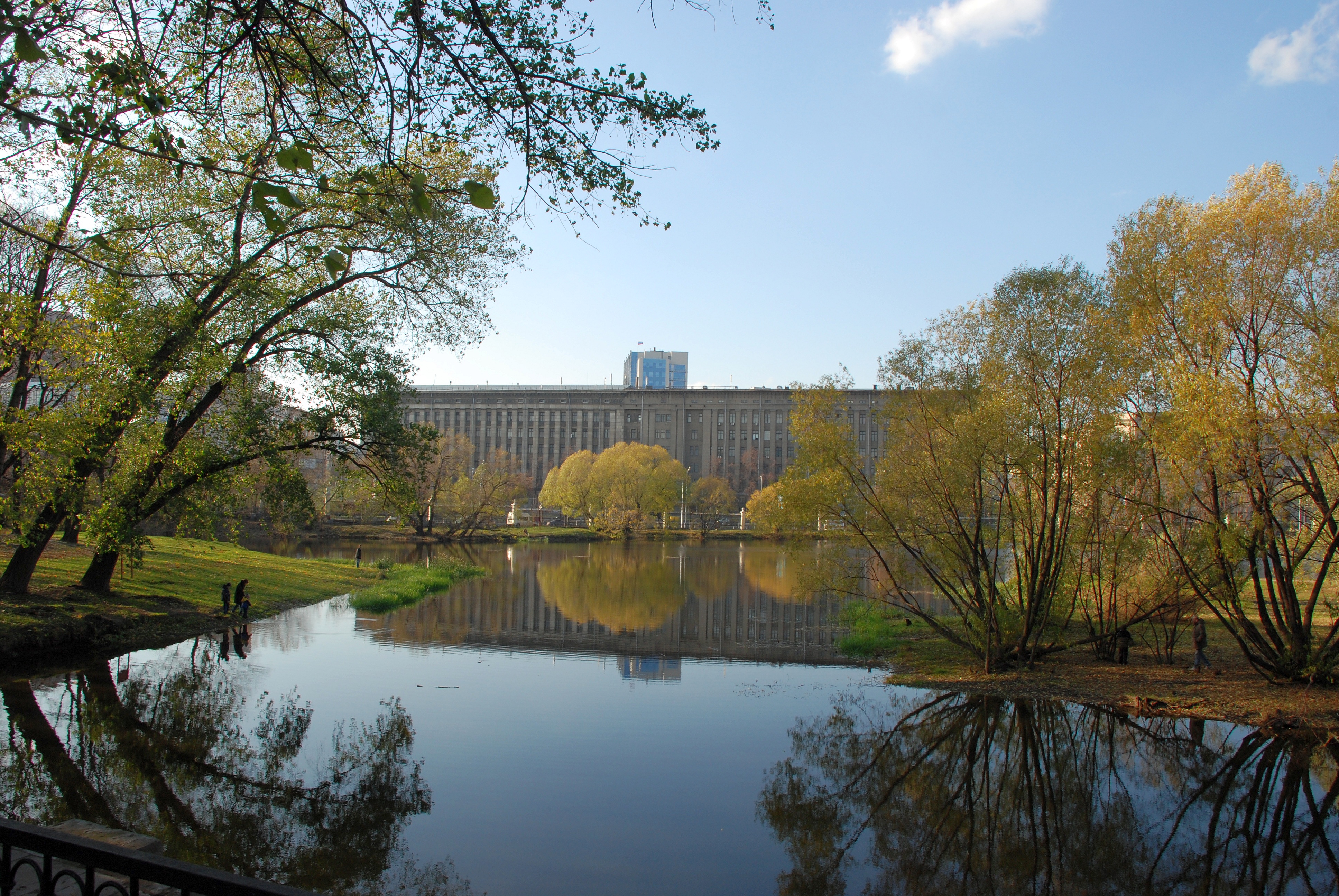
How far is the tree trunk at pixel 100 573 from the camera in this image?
66.3ft

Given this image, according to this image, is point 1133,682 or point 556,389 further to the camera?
point 556,389

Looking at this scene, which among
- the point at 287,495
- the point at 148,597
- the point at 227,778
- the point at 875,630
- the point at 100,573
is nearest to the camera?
the point at 227,778

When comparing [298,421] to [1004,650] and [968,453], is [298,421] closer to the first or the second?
[968,453]

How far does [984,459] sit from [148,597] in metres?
21.8

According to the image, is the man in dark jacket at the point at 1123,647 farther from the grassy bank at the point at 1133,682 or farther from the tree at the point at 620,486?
the tree at the point at 620,486

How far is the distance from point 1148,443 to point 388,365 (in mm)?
16768

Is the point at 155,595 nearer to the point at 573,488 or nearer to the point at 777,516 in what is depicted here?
the point at 777,516

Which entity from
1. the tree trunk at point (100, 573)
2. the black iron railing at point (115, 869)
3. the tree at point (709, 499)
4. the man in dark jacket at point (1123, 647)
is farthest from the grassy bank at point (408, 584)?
the tree at point (709, 499)

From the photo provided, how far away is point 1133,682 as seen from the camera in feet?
55.6

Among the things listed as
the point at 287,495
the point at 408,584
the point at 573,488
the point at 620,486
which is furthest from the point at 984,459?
the point at 573,488

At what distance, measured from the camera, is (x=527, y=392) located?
12769 centimetres

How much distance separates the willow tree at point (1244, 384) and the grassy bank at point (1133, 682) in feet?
3.72

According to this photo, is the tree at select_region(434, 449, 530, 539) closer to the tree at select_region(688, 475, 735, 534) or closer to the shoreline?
the tree at select_region(688, 475, 735, 534)

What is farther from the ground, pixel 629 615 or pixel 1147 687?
→ pixel 1147 687
